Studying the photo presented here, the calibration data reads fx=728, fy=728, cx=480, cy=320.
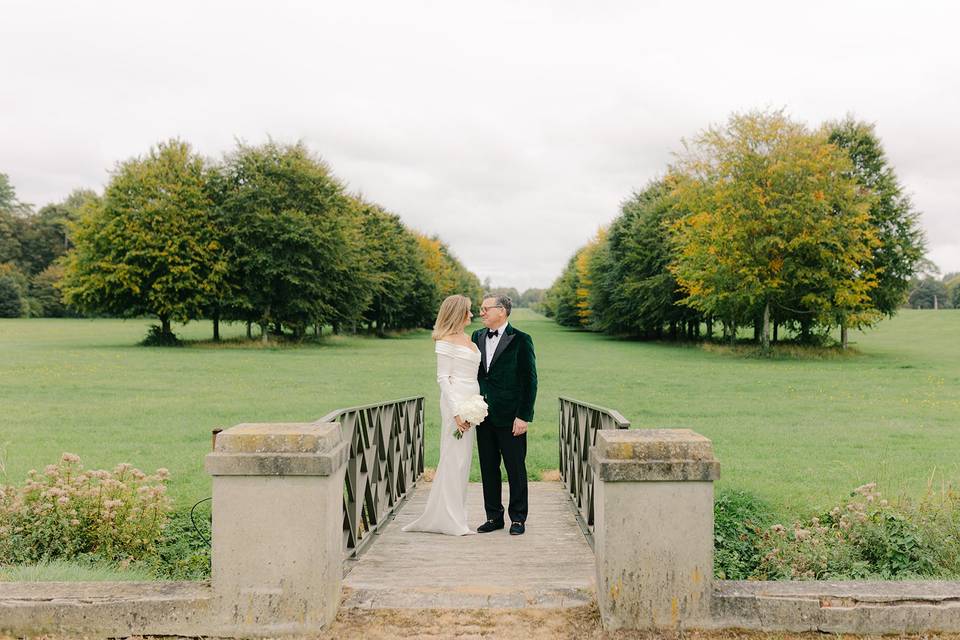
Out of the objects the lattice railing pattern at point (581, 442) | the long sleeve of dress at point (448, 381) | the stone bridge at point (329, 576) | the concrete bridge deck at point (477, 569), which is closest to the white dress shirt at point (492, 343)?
the long sleeve of dress at point (448, 381)

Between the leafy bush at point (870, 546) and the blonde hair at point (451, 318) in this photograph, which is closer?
the leafy bush at point (870, 546)

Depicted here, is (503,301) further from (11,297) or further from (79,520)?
(11,297)

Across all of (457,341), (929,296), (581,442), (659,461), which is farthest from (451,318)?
(929,296)

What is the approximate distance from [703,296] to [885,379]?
13.3 meters

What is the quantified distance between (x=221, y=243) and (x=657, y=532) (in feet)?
124

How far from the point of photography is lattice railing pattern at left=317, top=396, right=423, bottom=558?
5500mm

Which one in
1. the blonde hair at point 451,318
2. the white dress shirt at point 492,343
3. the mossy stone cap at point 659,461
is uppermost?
the blonde hair at point 451,318

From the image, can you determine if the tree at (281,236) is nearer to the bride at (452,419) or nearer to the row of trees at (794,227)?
the row of trees at (794,227)

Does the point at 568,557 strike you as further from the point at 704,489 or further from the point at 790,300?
the point at 790,300

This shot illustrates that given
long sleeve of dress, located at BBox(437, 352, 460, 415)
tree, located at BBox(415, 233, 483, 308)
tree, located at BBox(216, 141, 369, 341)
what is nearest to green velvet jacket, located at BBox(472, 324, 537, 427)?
long sleeve of dress, located at BBox(437, 352, 460, 415)

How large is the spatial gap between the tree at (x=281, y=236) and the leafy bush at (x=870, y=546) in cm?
3419

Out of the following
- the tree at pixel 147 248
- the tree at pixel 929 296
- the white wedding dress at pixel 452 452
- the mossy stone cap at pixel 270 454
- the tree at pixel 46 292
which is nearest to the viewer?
the mossy stone cap at pixel 270 454

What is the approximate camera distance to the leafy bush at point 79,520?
6.18m

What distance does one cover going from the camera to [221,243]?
38.5 metres
